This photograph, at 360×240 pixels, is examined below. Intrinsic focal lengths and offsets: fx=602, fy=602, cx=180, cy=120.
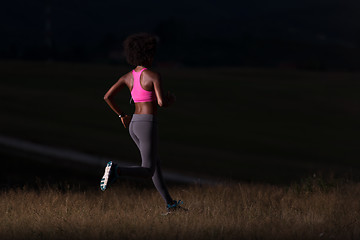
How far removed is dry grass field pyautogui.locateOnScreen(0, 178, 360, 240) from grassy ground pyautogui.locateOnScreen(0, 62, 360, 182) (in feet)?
24.2

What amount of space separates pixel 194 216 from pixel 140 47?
2.13m

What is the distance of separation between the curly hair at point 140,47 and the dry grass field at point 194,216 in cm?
187

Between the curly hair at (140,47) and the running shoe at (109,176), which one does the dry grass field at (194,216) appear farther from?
the curly hair at (140,47)

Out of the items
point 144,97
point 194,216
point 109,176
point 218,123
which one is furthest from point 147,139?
point 218,123

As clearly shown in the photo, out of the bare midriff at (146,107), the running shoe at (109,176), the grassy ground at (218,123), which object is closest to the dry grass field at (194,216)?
the running shoe at (109,176)

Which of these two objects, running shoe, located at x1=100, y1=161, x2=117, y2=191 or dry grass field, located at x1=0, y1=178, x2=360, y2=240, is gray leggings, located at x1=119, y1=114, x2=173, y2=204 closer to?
running shoe, located at x1=100, y1=161, x2=117, y2=191

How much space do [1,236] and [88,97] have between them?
3759cm

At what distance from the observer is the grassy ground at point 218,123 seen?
2361 cm

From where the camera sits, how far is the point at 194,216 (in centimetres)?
709

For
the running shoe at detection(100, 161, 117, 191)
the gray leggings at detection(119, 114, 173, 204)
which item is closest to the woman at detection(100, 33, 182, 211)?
the gray leggings at detection(119, 114, 173, 204)

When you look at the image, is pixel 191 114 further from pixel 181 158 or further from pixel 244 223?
pixel 244 223

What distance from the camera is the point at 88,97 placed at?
4334cm

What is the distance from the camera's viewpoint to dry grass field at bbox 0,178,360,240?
6.26 m

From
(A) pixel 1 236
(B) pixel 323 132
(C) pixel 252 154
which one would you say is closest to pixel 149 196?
(A) pixel 1 236
